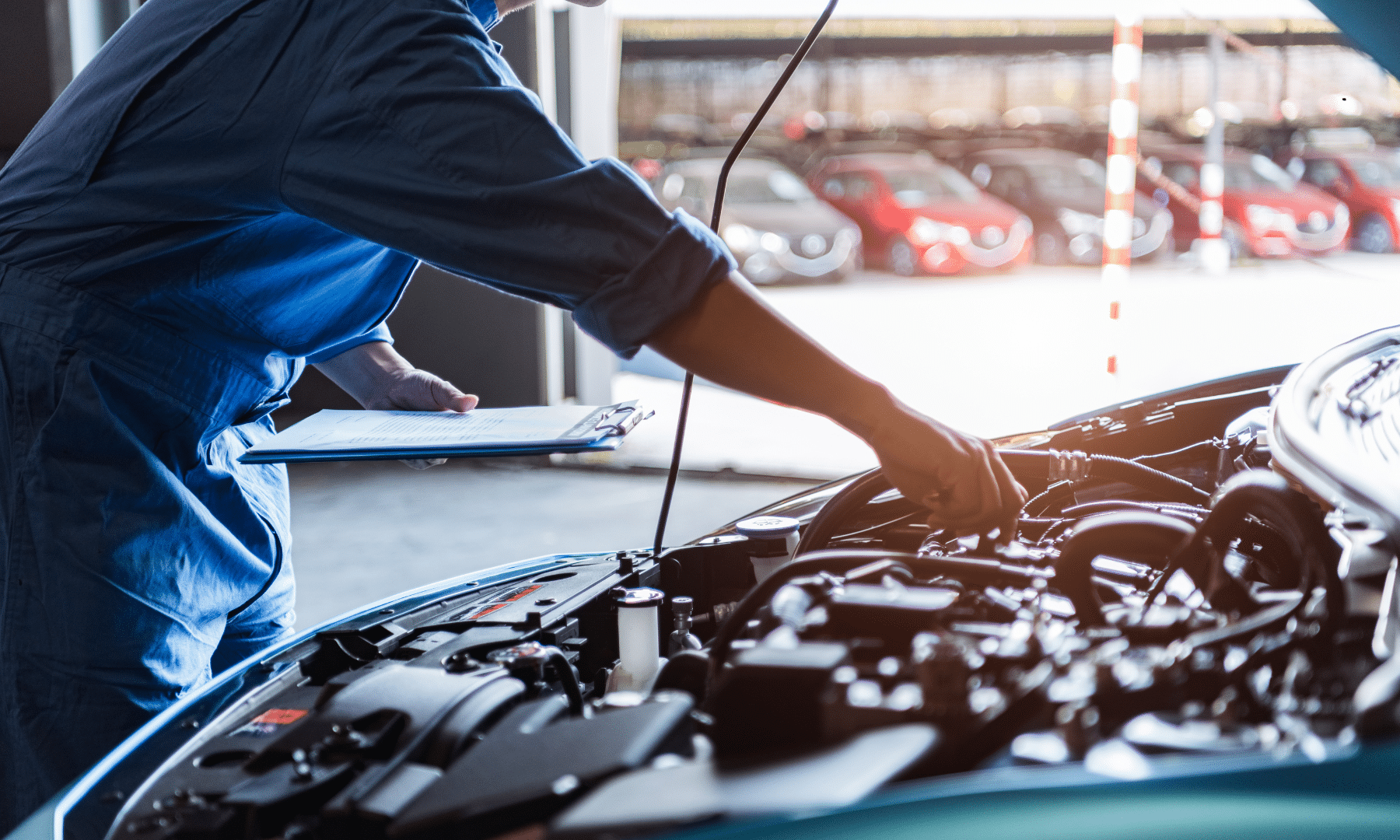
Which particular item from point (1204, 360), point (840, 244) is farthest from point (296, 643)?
point (840, 244)

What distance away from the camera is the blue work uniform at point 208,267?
906 millimetres

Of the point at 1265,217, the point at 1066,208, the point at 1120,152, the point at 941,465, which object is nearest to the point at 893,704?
the point at 941,465

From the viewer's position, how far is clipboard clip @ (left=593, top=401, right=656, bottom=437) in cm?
108

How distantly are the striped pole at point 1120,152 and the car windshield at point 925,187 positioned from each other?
6.29m

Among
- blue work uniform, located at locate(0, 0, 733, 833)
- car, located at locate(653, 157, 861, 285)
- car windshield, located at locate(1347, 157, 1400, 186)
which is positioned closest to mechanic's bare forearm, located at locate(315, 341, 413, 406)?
blue work uniform, located at locate(0, 0, 733, 833)

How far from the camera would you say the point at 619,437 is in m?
1.07

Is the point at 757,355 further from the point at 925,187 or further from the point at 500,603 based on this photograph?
the point at 925,187

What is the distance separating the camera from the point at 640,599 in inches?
45.6

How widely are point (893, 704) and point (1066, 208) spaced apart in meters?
10.4

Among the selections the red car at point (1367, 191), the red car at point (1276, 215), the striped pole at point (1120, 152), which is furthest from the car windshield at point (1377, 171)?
the striped pole at point (1120, 152)

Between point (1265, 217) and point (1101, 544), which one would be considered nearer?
point (1101, 544)

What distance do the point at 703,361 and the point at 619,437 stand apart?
169 mm

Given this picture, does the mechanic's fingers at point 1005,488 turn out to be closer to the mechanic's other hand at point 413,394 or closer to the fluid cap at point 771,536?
the fluid cap at point 771,536

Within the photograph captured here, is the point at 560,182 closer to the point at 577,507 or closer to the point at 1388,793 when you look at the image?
the point at 1388,793
